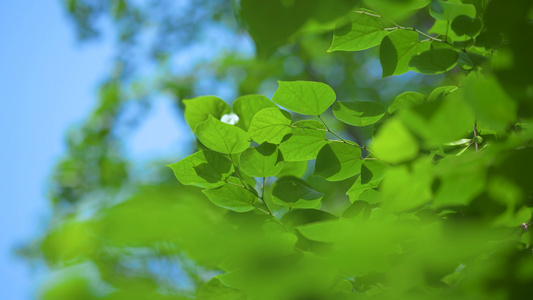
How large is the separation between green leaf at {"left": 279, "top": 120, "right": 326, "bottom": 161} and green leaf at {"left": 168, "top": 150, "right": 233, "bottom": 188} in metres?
0.11

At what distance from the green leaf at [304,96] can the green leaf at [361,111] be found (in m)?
0.04

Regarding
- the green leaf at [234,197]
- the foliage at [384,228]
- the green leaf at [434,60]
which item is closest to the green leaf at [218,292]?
the foliage at [384,228]

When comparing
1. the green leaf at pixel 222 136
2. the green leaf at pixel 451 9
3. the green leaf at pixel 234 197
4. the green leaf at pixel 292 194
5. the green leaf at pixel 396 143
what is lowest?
the green leaf at pixel 292 194

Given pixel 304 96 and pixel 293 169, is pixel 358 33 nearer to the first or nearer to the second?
pixel 304 96

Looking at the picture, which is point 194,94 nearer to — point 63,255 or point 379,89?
point 379,89

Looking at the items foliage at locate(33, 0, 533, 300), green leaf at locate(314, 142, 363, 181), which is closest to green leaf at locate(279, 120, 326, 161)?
green leaf at locate(314, 142, 363, 181)

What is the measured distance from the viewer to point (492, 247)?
470 mm

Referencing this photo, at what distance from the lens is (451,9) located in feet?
1.87

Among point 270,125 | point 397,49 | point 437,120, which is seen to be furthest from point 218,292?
point 397,49

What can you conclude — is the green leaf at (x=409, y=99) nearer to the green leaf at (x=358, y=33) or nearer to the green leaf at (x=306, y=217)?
the green leaf at (x=358, y=33)

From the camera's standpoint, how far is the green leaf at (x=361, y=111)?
0.68 meters

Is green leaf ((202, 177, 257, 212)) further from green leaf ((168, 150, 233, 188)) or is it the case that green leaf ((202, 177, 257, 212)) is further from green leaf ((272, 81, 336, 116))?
green leaf ((272, 81, 336, 116))

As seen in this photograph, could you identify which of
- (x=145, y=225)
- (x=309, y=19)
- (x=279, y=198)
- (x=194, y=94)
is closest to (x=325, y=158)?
(x=279, y=198)

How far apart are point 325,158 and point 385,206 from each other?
333 mm
